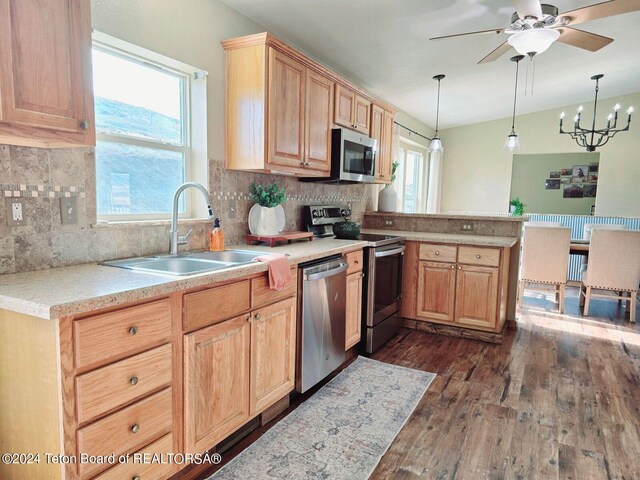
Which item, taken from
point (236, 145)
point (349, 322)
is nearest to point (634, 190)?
point (349, 322)

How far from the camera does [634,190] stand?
644cm

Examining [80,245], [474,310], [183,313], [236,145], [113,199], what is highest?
[236,145]

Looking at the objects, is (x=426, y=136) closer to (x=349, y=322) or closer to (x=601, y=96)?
(x=601, y=96)

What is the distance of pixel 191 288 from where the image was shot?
1621mm

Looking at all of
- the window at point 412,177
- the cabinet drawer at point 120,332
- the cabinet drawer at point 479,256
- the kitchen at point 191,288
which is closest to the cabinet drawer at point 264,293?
the kitchen at point 191,288

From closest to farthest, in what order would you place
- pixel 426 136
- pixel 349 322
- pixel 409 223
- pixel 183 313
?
pixel 183 313, pixel 349 322, pixel 409 223, pixel 426 136

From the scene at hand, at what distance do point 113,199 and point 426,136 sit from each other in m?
5.77

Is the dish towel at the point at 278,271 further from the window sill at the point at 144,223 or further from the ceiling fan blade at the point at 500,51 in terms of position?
the ceiling fan blade at the point at 500,51

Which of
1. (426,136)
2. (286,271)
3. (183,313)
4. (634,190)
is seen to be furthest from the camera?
(426,136)

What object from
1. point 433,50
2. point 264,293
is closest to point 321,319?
point 264,293

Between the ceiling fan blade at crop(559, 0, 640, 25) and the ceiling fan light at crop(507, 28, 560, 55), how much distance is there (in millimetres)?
121

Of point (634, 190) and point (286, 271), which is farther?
point (634, 190)

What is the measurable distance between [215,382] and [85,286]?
0.69m

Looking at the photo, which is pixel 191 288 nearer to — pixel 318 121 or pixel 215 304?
pixel 215 304
